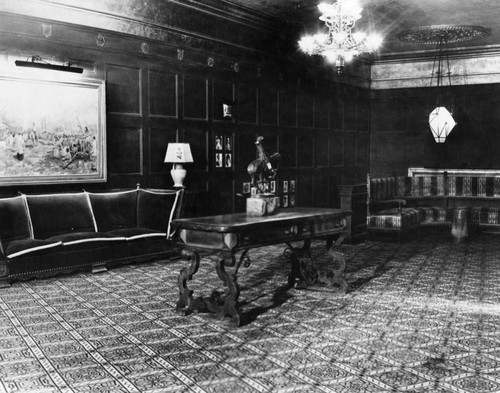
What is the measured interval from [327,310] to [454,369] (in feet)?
5.46

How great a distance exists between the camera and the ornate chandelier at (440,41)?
418 inches

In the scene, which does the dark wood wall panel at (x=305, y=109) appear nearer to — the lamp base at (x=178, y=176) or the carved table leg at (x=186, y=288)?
the lamp base at (x=178, y=176)

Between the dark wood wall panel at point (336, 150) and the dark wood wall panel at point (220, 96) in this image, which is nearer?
the dark wood wall panel at point (220, 96)

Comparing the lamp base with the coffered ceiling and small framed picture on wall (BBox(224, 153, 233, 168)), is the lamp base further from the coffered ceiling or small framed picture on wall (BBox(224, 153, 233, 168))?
the coffered ceiling

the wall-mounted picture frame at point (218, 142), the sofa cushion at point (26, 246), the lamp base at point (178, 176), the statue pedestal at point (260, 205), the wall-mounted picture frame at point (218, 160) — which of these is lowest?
the sofa cushion at point (26, 246)

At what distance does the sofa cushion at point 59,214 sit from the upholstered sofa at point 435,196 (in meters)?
5.07

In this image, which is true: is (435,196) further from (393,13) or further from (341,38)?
(341,38)

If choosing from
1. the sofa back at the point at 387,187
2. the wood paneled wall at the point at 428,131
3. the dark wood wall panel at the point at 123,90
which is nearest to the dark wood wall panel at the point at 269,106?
the sofa back at the point at 387,187

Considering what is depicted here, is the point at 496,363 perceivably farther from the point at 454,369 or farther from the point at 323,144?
the point at 323,144

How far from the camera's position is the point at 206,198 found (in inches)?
373

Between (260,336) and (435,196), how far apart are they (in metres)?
8.59

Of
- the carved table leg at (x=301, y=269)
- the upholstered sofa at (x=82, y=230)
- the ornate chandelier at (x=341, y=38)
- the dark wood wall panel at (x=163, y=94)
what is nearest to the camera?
the carved table leg at (x=301, y=269)

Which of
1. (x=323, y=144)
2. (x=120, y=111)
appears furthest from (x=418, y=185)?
(x=120, y=111)

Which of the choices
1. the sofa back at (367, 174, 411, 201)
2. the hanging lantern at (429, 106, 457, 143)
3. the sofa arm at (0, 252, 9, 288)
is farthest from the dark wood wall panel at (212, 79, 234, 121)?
the hanging lantern at (429, 106, 457, 143)
